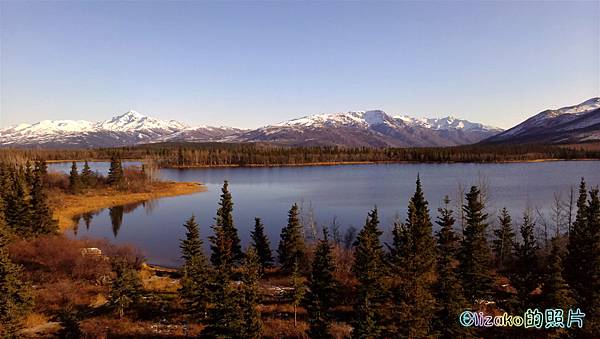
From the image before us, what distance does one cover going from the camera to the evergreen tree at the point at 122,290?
2961cm

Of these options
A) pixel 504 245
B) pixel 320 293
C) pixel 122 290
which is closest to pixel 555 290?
pixel 320 293

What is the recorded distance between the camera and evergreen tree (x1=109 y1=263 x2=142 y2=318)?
1166 inches

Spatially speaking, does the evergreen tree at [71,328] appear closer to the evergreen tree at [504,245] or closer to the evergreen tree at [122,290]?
the evergreen tree at [122,290]

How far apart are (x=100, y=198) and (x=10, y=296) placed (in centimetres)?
8962

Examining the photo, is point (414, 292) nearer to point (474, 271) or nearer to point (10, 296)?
point (474, 271)

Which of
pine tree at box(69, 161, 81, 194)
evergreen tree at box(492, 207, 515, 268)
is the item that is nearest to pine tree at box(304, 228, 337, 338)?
evergreen tree at box(492, 207, 515, 268)

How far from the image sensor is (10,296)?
27.0m

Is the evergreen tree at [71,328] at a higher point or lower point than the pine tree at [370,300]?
lower

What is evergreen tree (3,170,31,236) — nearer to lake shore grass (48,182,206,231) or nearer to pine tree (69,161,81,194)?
lake shore grass (48,182,206,231)

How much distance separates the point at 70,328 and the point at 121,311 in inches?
222

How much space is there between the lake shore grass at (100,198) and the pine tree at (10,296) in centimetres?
5266

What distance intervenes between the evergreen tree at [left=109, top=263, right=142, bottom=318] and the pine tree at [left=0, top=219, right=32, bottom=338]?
580 cm

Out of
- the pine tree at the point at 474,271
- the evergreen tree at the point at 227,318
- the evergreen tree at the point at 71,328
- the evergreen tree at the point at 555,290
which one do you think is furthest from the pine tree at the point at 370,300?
the evergreen tree at the point at 71,328

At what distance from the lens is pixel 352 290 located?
35594 millimetres
